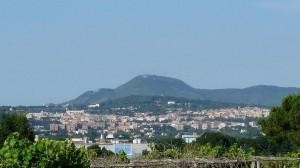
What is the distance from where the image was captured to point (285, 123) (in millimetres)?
33844

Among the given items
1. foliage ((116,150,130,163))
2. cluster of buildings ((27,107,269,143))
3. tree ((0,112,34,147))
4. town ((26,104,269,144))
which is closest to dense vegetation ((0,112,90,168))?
foliage ((116,150,130,163))

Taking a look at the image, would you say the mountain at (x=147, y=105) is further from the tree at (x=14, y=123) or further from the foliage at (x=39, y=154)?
the foliage at (x=39, y=154)

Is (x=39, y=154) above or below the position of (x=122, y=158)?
above

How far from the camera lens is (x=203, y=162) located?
1552 cm

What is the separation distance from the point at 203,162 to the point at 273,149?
21.9 m

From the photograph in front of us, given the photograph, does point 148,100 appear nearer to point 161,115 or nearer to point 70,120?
point 161,115

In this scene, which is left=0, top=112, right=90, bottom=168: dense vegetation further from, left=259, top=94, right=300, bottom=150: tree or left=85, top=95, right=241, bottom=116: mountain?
left=85, top=95, right=241, bottom=116: mountain

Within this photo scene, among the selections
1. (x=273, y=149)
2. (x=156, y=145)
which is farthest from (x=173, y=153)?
(x=273, y=149)

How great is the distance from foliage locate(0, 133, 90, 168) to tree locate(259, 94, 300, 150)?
2386 centimetres

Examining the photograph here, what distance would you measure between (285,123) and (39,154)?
83.1 ft

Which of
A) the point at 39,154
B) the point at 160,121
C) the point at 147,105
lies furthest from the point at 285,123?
the point at 147,105

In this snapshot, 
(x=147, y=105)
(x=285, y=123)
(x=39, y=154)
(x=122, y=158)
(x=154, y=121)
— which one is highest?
(x=147, y=105)

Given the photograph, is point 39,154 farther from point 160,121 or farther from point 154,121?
point 160,121

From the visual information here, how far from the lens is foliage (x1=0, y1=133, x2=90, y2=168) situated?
928cm
